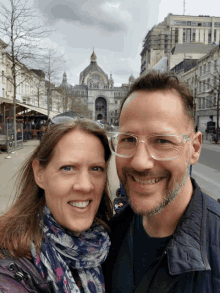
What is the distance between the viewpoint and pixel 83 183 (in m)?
1.50

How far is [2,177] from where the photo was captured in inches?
302

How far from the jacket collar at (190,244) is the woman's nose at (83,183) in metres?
0.57

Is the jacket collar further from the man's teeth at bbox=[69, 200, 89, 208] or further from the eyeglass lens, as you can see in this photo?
the man's teeth at bbox=[69, 200, 89, 208]

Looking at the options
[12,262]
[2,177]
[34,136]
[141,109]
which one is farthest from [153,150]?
[34,136]

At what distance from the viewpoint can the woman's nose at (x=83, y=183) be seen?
1.49m

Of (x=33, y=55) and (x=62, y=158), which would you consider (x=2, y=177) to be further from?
(x=33, y=55)

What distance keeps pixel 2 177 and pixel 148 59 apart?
7996cm

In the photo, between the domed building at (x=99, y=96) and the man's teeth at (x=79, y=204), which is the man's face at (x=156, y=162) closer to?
the man's teeth at (x=79, y=204)

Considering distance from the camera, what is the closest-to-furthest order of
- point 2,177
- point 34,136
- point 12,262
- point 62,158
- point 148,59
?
point 12,262 → point 62,158 → point 2,177 → point 34,136 → point 148,59

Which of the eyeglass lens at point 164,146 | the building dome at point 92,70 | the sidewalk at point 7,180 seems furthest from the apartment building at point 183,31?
the eyeglass lens at point 164,146

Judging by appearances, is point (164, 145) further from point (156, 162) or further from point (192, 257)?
point (192, 257)

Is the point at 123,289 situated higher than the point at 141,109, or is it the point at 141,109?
the point at 141,109

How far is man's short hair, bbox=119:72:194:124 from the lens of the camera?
4.73ft

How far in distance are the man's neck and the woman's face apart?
0.42 m
